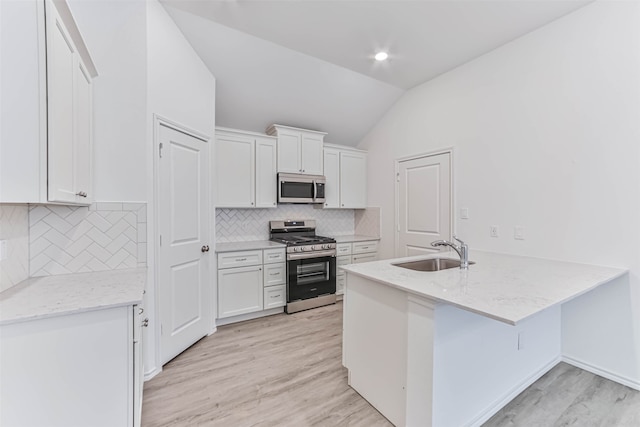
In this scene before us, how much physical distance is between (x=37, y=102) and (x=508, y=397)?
324 cm

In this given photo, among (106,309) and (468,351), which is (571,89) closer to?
(468,351)

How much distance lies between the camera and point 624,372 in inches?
84.7

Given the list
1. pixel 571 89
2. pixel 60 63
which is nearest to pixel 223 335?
pixel 60 63

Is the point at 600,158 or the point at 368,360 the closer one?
the point at 368,360

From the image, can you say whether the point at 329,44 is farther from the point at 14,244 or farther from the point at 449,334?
the point at 14,244

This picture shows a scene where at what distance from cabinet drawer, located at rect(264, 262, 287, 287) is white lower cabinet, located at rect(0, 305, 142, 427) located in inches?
78.0

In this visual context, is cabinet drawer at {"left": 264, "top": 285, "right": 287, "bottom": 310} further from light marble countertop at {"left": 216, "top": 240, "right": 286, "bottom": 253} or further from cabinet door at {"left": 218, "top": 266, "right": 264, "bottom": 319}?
light marble countertop at {"left": 216, "top": 240, "right": 286, "bottom": 253}

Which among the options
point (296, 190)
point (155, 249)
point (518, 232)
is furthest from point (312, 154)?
point (518, 232)

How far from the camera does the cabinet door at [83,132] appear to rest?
1.67 m

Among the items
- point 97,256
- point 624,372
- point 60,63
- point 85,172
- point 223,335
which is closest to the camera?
point 60,63

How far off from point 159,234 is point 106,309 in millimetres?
1034

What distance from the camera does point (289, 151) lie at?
3.91m

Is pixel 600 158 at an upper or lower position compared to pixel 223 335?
upper

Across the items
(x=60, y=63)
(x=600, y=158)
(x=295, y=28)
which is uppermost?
(x=295, y=28)
